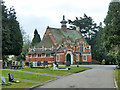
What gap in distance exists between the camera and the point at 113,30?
33969 mm

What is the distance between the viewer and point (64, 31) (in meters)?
65.8

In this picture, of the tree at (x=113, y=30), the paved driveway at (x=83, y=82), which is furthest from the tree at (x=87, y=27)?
the paved driveway at (x=83, y=82)

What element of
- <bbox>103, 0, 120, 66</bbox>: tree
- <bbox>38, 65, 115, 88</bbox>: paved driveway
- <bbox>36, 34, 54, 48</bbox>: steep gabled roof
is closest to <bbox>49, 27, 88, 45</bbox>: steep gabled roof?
<bbox>36, 34, 54, 48</bbox>: steep gabled roof

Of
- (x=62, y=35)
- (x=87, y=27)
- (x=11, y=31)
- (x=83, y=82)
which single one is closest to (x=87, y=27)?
(x=87, y=27)

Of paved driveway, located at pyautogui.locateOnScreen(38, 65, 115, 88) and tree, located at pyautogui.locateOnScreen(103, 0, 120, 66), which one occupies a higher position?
tree, located at pyautogui.locateOnScreen(103, 0, 120, 66)

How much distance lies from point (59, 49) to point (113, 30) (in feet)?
80.2

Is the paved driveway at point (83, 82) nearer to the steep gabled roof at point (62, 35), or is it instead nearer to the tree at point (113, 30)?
the tree at point (113, 30)

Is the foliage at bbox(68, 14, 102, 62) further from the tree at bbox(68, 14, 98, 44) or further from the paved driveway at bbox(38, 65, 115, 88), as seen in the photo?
the paved driveway at bbox(38, 65, 115, 88)

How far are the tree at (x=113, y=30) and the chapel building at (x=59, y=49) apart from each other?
60.6 feet

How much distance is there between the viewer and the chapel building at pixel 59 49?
54.5 meters

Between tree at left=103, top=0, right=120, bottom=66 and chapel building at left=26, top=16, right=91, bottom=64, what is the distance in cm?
1846

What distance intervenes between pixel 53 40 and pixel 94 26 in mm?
29349

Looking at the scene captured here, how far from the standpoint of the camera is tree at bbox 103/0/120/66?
33438 mm

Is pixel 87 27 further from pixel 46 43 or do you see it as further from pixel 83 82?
pixel 83 82
